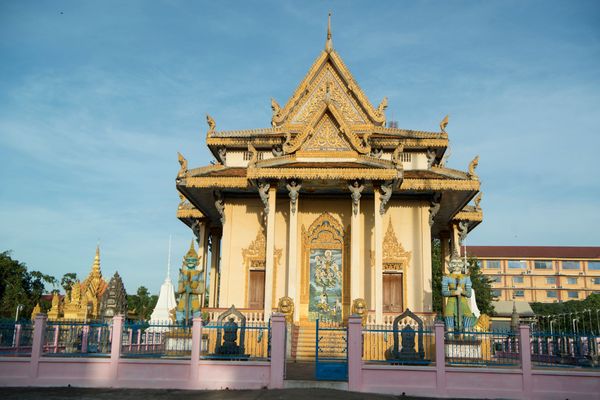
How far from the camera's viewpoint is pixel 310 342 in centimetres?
1472

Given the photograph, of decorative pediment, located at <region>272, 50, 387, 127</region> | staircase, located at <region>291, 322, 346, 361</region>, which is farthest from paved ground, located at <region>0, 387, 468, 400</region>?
decorative pediment, located at <region>272, 50, 387, 127</region>

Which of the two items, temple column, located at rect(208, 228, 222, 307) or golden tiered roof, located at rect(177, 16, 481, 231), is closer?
golden tiered roof, located at rect(177, 16, 481, 231)

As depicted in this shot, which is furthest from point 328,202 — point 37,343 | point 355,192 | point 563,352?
point 37,343

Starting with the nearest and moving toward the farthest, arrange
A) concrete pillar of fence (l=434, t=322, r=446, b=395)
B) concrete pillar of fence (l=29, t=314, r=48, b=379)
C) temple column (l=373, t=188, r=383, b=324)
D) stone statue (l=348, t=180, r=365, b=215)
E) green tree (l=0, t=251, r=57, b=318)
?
concrete pillar of fence (l=434, t=322, r=446, b=395)
concrete pillar of fence (l=29, t=314, r=48, b=379)
temple column (l=373, t=188, r=383, b=324)
stone statue (l=348, t=180, r=365, b=215)
green tree (l=0, t=251, r=57, b=318)

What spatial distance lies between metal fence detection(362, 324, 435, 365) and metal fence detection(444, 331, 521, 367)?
17.2 inches

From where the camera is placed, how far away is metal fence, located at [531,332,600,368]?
11711mm

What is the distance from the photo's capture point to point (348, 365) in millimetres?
9961

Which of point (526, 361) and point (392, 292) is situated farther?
point (392, 292)

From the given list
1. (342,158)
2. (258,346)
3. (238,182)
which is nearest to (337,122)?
(342,158)

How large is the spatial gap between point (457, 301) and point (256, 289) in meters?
6.28

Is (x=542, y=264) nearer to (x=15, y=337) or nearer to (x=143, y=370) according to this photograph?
(x=143, y=370)

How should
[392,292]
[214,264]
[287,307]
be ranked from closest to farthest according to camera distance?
[287,307]
[392,292]
[214,264]

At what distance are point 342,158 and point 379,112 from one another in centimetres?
410

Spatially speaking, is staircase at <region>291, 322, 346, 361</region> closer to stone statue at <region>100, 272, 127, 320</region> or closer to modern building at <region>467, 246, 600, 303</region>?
stone statue at <region>100, 272, 127, 320</region>
